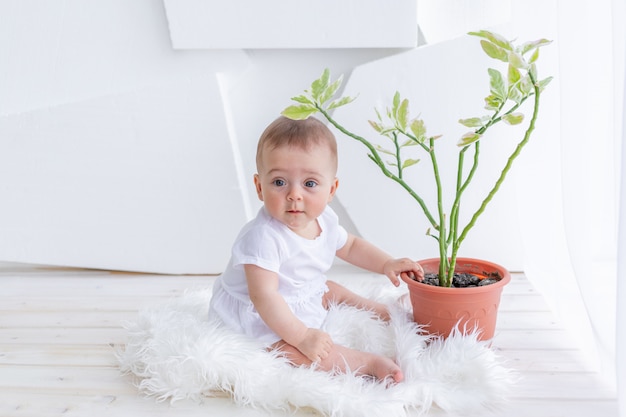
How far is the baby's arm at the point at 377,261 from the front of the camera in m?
1.41

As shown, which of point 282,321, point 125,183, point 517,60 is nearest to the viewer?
point 517,60

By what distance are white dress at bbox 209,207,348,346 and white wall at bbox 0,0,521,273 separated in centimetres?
53

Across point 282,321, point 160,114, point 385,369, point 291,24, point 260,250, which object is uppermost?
point 291,24

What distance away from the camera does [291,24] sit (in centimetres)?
183

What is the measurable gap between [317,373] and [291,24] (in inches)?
41.5

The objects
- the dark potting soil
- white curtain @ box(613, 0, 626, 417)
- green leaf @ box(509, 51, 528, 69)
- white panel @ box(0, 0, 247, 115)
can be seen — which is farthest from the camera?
white panel @ box(0, 0, 247, 115)

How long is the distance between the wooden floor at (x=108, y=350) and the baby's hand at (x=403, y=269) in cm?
25

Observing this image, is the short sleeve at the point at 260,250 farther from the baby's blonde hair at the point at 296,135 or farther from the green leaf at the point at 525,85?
the green leaf at the point at 525,85

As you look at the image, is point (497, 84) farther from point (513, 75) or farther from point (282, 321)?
point (282, 321)

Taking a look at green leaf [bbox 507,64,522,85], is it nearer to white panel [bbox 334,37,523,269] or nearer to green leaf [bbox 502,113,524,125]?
green leaf [bbox 502,113,524,125]

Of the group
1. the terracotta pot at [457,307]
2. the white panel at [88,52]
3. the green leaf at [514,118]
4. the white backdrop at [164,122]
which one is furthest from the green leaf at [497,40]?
the white panel at [88,52]

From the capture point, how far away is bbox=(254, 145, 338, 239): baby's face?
1259 millimetres

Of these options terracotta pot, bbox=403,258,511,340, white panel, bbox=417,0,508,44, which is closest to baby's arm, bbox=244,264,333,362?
terracotta pot, bbox=403,258,511,340

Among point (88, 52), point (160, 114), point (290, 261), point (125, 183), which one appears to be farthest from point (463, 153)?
point (88, 52)
